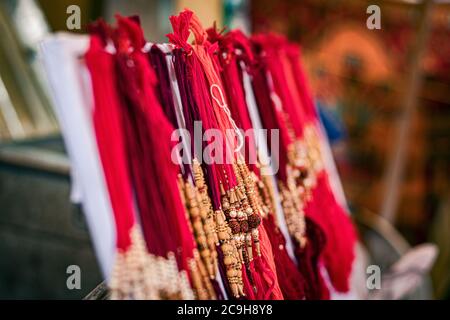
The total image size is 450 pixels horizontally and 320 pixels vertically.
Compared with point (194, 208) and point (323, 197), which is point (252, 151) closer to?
point (194, 208)

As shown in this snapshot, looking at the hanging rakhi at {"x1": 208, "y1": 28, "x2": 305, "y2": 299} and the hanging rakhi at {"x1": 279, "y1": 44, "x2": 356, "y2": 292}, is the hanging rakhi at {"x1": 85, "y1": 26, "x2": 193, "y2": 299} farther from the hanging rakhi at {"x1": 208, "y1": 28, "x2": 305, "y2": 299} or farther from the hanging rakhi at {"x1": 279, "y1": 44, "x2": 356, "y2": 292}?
the hanging rakhi at {"x1": 279, "y1": 44, "x2": 356, "y2": 292}

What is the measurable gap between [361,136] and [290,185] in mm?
3100

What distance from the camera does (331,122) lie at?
7.08 feet

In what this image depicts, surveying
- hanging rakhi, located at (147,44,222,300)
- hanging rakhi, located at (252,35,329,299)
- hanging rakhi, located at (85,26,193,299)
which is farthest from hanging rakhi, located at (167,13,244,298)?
hanging rakhi, located at (252,35,329,299)

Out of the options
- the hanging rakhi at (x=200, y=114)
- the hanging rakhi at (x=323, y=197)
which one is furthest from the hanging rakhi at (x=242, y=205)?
the hanging rakhi at (x=323, y=197)

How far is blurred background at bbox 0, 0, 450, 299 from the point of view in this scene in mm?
1830

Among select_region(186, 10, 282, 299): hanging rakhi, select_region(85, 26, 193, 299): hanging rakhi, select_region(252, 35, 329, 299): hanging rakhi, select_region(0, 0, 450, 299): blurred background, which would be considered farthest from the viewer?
select_region(0, 0, 450, 299): blurred background

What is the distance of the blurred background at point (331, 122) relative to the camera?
183 cm

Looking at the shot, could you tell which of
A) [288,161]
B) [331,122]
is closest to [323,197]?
[288,161]

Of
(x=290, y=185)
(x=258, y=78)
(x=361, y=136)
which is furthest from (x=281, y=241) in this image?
(x=361, y=136)

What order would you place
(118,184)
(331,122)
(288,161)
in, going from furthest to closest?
(331,122), (288,161), (118,184)

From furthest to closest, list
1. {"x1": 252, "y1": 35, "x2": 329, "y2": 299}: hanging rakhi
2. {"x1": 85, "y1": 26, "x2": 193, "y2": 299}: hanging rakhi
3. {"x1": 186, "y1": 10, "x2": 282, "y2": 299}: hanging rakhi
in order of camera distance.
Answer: {"x1": 252, "y1": 35, "x2": 329, "y2": 299}: hanging rakhi
{"x1": 186, "y1": 10, "x2": 282, "y2": 299}: hanging rakhi
{"x1": 85, "y1": 26, "x2": 193, "y2": 299}: hanging rakhi

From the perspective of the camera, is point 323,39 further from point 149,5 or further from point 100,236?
point 100,236

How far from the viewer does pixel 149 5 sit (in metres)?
2.39
